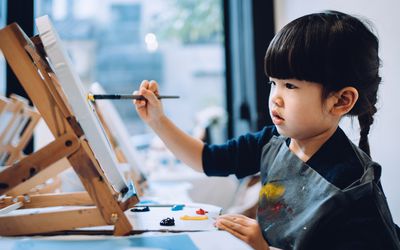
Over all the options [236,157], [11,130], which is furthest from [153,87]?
[11,130]

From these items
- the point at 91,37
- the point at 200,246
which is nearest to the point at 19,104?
the point at 200,246

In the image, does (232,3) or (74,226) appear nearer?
(74,226)

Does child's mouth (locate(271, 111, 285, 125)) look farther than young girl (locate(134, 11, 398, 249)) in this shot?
Yes

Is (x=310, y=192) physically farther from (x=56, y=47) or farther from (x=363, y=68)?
(x=56, y=47)

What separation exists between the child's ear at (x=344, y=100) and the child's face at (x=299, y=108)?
17 mm

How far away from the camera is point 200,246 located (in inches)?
23.4

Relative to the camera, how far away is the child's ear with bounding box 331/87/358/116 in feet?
2.56

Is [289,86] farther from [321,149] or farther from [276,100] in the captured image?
[321,149]

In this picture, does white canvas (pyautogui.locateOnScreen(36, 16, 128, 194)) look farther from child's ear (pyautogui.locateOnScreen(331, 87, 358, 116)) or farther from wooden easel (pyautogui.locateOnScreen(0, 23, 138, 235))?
child's ear (pyautogui.locateOnScreen(331, 87, 358, 116))

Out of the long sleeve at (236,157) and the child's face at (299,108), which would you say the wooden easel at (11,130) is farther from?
the child's face at (299,108)

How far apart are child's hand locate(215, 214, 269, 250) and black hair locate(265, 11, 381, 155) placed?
11.8 inches

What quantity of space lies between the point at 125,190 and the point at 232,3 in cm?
208

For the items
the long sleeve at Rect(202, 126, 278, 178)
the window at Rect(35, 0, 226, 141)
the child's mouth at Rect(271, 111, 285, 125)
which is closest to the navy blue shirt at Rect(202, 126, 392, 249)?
the long sleeve at Rect(202, 126, 278, 178)

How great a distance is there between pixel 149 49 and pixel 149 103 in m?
1.53
